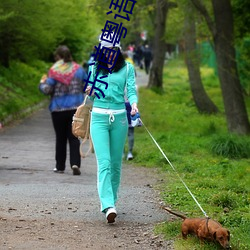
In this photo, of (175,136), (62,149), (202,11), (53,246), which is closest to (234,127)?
(175,136)

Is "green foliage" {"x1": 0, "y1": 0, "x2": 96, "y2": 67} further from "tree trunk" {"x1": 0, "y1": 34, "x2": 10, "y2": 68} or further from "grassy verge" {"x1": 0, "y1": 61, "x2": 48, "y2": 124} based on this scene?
"grassy verge" {"x1": 0, "y1": 61, "x2": 48, "y2": 124}

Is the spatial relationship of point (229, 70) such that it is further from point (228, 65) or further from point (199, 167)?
point (199, 167)

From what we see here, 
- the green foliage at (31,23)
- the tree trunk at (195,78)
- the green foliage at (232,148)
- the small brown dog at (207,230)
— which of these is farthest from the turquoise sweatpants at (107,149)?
the tree trunk at (195,78)

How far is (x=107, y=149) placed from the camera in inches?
286

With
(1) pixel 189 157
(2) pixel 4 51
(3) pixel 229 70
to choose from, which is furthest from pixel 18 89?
(1) pixel 189 157

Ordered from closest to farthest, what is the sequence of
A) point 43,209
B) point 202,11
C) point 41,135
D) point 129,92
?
1. point 129,92
2. point 43,209
3. point 202,11
4. point 41,135

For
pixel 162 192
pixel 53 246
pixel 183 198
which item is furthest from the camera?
pixel 162 192

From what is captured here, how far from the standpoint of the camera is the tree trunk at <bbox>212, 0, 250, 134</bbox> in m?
15.7

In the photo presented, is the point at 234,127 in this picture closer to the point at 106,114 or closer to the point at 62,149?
the point at 62,149

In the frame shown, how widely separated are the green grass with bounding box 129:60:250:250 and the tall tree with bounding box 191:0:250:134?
83cm

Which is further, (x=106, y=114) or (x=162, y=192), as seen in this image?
(x=162, y=192)

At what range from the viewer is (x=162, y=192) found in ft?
29.9

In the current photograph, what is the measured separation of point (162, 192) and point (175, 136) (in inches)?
287
